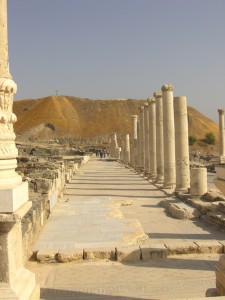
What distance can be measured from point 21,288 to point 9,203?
908 mm

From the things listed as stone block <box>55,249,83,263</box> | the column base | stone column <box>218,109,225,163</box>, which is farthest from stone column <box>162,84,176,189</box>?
stone column <box>218,109,225,163</box>

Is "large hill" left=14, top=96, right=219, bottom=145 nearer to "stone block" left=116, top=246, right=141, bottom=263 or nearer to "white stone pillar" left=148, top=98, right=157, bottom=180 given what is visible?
"white stone pillar" left=148, top=98, right=157, bottom=180

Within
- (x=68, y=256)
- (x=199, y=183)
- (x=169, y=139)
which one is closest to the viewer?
(x=68, y=256)

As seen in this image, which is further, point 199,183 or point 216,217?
point 199,183

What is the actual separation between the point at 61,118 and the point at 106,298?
411 feet

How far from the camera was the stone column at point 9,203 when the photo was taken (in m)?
4.23

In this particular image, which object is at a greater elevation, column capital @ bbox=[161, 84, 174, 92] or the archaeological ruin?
column capital @ bbox=[161, 84, 174, 92]

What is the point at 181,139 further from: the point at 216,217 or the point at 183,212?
the point at 216,217

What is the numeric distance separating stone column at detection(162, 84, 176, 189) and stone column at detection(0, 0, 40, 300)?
16173 mm

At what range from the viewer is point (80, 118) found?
134m

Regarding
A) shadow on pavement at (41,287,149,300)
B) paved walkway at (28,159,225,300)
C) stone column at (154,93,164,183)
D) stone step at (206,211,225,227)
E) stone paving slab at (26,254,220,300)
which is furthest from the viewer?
stone column at (154,93,164,183)

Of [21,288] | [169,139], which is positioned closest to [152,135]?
[169,139]

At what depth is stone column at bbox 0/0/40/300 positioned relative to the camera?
4.23 m

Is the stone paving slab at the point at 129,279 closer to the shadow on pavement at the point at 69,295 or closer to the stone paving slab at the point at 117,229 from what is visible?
the shadow on pavement at the point at 69,295
